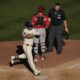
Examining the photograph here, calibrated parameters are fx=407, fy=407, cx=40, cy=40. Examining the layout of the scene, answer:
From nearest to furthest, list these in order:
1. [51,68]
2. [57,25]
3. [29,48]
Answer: [29,48], [51,68], [57,25]

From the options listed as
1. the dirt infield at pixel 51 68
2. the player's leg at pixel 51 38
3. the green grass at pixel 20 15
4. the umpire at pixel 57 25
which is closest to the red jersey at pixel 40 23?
the umpire at pixel 57 25

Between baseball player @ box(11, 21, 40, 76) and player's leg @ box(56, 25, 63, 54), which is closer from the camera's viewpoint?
baseball player @ box(11, 21, 40, 76)

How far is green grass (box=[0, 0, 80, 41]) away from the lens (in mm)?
20302

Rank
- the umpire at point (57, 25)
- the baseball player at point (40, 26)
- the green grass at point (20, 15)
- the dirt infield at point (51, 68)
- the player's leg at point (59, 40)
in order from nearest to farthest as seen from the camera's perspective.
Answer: the dirt infield at point (51, 68) < the baseball player at point (40, 26) < the umpire at point (57, 25) < the player's leg at point (59, 40) < the green grass at point (20, 15)

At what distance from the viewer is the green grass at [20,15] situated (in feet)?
66.6

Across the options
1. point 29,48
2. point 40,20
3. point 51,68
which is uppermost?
point 40,20

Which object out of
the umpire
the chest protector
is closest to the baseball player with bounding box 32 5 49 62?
the chest protector

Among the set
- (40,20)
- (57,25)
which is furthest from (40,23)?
(57,25)

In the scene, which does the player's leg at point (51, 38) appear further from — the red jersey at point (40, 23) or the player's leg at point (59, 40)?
the red jersey at point (40, 23)

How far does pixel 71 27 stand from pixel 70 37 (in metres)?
1.53

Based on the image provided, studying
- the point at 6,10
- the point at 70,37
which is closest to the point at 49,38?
the point at 70,37

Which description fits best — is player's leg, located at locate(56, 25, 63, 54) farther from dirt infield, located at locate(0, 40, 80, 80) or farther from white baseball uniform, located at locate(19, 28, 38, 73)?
A: white baseball uniform, located at locate(19, 28, 38, 73)

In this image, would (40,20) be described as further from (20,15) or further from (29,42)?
(20,15)

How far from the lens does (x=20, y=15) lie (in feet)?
76.3
